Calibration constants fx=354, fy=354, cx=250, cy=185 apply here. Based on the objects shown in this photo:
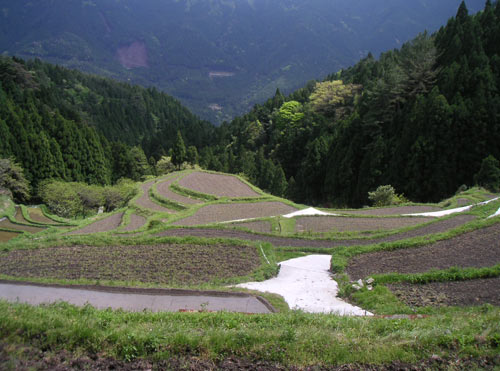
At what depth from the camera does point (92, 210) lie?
52.5 metres

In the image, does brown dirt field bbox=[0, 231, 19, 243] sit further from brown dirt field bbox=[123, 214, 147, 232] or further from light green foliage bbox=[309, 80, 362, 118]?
light green foliage bbox=[309, 80, 362, 118]

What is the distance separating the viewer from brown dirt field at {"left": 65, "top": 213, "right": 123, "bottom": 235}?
26122mm

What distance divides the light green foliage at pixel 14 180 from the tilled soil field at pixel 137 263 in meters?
42.3

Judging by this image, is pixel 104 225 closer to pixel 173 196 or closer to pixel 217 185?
pixel 173 196

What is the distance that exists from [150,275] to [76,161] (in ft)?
193

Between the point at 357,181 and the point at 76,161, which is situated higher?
the point at 76,161

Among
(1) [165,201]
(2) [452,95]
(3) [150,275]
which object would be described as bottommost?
(3) [150,275]

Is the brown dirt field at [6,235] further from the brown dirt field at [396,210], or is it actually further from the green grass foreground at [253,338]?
the green grass foreground at [253,338]

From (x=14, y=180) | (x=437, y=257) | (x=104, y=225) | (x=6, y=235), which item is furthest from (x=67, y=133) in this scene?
(x=437, y=257)

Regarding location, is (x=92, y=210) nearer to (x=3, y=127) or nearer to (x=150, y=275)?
(x=3, y=127)

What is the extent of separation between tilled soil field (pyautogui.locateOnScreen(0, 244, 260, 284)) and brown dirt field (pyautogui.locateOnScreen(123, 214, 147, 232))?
9873mm

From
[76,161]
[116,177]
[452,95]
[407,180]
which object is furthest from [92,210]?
[452,95]

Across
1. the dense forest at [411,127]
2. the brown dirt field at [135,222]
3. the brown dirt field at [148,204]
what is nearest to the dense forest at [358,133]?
the dense forest at [411,127]

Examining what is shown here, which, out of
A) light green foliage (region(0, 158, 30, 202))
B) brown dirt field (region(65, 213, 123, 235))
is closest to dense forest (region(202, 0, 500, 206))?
brown dirt field (region(65, 213, 123, 235))
